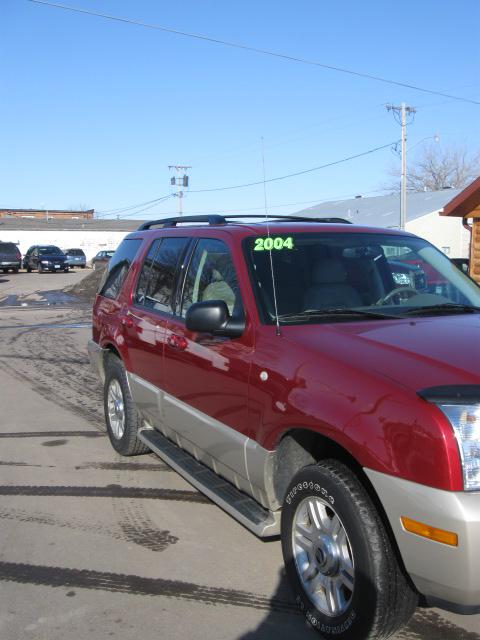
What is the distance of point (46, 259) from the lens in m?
41.9

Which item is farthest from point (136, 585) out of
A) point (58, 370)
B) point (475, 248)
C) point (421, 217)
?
point (421, 217)

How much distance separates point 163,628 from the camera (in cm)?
309

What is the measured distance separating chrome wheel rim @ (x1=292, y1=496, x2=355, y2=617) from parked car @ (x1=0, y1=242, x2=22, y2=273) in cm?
4032

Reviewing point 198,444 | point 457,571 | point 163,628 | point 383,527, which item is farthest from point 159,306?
point 457,571

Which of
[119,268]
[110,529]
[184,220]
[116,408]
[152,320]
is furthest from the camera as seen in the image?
[119,268]

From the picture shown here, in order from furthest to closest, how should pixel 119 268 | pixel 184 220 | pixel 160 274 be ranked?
pixel 119 268 → pixel 184 220 → pixel 160 274

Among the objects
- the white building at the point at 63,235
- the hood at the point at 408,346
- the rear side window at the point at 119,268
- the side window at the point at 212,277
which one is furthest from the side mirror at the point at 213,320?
the white building at the point at 63,235

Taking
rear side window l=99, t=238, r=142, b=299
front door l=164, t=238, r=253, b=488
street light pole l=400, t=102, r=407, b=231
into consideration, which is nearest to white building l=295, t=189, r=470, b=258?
street light pole l=400, t=102, r=407, b=231

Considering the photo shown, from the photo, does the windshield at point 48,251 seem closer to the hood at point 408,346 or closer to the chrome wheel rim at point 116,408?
the chrome wheel rim at point 116,408

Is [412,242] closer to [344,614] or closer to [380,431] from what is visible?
[380,431]

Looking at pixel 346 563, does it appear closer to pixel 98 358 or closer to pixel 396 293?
pixel 396 293

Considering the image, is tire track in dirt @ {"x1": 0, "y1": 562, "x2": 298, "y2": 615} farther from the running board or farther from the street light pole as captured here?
the street light pole

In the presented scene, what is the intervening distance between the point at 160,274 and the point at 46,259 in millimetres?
39059

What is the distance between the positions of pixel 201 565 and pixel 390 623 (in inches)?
54.6
